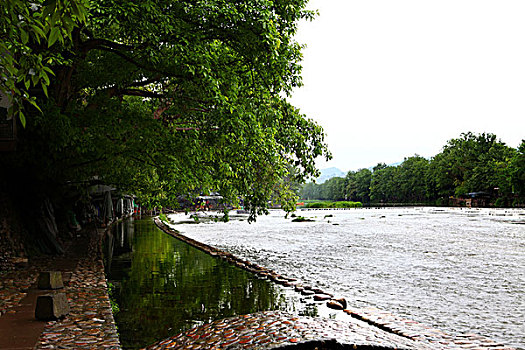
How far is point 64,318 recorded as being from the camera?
575 centimetres

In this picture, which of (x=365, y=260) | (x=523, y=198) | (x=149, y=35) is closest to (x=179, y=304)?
(x=149, y=35)

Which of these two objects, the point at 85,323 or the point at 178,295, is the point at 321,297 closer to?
the point at 178,295

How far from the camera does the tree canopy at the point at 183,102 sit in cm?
800

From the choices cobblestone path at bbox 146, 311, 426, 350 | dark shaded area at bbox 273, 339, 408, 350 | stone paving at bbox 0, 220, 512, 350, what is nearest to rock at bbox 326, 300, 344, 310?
stone paving at bbox 0, 220, 512, 350

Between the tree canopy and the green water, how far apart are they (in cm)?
212

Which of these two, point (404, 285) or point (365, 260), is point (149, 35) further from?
point (365, 260)

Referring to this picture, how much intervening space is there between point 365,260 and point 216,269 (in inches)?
197

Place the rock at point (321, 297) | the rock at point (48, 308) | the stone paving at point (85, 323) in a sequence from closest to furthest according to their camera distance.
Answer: the stone paving at point (85, 323), the rock at point (48, 308), the rock at point (321, 297)

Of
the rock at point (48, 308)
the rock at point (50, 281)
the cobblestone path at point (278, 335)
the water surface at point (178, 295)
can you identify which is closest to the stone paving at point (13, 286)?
the rock at point (50, 281)

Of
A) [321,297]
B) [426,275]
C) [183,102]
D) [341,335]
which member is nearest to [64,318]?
[341,335]

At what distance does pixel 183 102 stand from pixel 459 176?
91269mm

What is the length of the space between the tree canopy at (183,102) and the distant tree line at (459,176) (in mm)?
59259

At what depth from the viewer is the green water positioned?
6246 mm

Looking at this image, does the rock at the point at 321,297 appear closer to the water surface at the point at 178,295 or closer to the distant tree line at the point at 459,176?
the water surface at the point at 178,295
